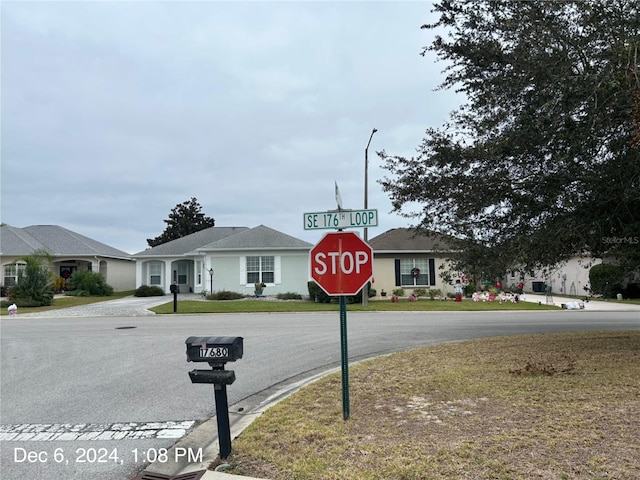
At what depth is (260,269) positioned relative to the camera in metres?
30.1

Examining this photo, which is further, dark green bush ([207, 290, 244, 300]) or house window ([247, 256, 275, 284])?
house window ([247, 256, 275, 284])

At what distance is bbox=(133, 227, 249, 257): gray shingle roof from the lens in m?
34.6

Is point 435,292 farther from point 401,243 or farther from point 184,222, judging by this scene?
point 184,222

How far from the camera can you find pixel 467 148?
9219 mm

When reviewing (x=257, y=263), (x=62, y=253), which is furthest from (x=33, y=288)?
(x=257, y=263)

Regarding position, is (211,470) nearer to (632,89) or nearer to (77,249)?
(632,89)

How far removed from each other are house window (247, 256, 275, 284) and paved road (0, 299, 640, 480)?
11.3 m

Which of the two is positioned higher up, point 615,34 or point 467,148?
point 615,34

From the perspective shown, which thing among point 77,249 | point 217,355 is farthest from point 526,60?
point 77,249

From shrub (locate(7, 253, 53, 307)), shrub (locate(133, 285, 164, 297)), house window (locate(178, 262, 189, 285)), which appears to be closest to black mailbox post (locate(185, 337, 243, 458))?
shrub (locate(7, 253, 53, 307))

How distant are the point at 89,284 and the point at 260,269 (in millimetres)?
12428

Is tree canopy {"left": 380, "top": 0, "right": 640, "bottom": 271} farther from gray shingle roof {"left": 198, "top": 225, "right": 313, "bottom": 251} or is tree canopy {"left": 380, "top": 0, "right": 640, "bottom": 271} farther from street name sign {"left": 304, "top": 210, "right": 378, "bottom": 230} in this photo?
gray shingle roof {"left": 198, "top": 225, "right": 313, "bottom": 251}

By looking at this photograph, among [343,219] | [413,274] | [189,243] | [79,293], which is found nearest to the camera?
[343,219]

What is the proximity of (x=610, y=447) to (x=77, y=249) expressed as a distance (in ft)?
125
